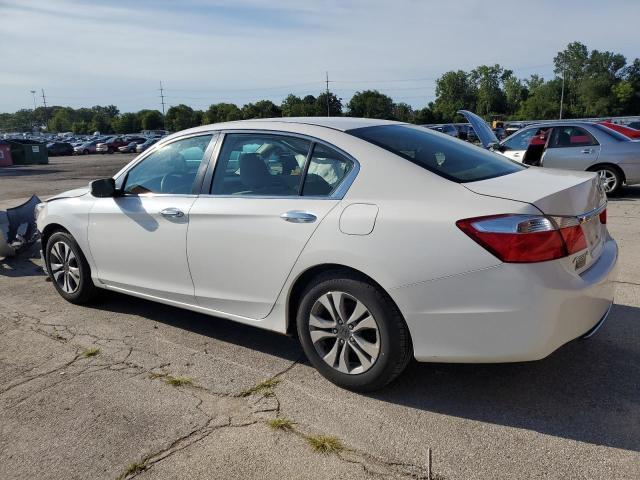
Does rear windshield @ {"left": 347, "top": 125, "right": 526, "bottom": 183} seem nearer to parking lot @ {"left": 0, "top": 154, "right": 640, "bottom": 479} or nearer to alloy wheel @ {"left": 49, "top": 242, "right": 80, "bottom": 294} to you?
parking lot @ {"left": 0, "top": 154, "right": 640, "bottom": 479}

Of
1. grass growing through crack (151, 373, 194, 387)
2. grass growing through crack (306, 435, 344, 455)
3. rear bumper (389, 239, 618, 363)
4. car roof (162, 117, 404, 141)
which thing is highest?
car roof (162, 117, 404, 141)

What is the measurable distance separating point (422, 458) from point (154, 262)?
2.45 m

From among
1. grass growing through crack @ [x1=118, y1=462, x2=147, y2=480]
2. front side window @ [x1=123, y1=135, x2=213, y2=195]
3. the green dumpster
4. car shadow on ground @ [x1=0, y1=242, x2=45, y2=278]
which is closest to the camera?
grass growing through crack @ [x1=118, y1=462, x2=147, y2=480]

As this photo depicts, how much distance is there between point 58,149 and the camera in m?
53.8

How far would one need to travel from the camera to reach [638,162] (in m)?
9.97

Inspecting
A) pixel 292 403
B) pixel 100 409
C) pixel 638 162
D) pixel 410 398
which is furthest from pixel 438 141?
pixel 638 162

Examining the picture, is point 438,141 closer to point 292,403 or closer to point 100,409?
point 292,403

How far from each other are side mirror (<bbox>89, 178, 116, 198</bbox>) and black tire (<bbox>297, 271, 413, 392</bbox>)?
6.61 feet

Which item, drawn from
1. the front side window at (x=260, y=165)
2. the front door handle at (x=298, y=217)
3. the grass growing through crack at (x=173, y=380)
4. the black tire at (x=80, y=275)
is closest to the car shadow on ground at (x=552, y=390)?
the grass growing through crack at (x=173, y=380)

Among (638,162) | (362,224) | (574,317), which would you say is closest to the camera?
(574,317)

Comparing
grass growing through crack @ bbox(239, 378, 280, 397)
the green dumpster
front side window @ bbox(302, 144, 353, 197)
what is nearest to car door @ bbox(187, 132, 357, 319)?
front side window @ bbox(302, 144, 353, 197)

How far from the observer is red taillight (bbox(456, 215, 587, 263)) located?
2709 millimetres

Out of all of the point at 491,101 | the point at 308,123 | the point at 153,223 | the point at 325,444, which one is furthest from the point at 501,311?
the point at 491,101

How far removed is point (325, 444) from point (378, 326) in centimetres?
68
